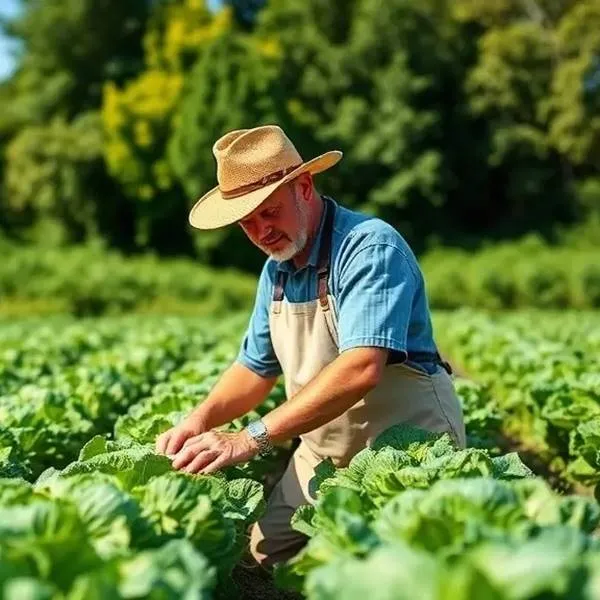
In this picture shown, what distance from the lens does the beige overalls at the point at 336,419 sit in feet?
13.9

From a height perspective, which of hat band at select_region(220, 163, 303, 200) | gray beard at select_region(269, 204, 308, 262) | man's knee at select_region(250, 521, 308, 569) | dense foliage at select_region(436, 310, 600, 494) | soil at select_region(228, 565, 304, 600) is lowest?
dense foliage at select_region(436, 310, 600, 494)

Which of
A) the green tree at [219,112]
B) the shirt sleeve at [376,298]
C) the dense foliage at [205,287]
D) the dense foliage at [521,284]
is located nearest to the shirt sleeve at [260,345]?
the shirt sleeve at [376,298]

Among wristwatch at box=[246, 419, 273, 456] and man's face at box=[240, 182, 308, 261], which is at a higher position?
man's face at box=[240, 182, 308, 261]

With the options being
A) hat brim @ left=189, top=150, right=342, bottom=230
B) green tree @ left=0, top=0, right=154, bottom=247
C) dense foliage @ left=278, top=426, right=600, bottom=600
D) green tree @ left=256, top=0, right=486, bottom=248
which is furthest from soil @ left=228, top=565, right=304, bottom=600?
green tree @ left=0, top=0, right=154, bottom=247

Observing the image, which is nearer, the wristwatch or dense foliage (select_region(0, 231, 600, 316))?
the wristwatch

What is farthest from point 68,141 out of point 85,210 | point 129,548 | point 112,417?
point 129,548

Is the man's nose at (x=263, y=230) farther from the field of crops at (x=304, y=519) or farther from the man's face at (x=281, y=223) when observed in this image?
the field of crops at (x=304, y=519)

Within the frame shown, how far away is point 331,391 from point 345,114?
107ft

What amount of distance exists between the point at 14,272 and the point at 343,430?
83.5ft

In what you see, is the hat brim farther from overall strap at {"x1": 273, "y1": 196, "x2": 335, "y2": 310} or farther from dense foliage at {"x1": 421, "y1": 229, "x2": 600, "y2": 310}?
dense foliage at {"x1": 421, "y1": 229, "x2": 600, "y2": 310}

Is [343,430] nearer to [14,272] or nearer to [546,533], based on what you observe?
[546,533]

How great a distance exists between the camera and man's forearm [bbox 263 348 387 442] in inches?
148

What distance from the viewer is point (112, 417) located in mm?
6270

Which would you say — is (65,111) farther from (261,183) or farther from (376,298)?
(376,298)
